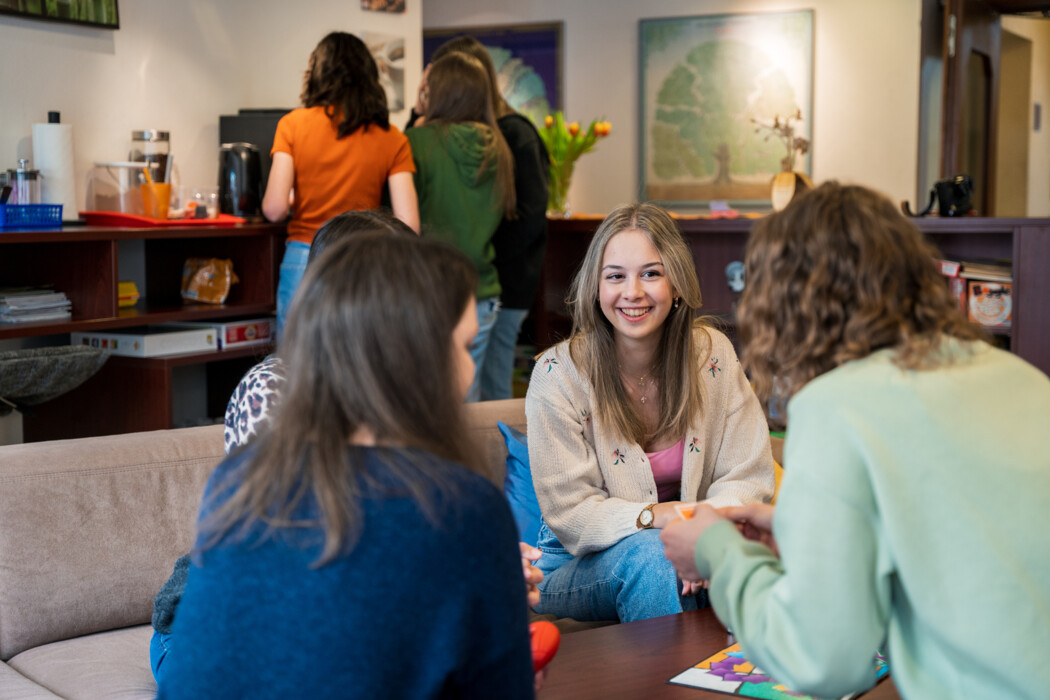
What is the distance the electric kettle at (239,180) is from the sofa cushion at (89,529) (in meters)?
1.76

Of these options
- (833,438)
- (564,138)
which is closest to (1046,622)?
(833,438)

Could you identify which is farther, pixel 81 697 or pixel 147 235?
pixel 147 235

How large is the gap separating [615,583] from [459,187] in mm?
2010

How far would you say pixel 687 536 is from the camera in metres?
1.27

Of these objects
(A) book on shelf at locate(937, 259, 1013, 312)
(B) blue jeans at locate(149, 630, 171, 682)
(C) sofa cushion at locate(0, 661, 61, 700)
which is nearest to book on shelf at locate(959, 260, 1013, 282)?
(A) book on shelf at locate(937, 259, 1013, 312)

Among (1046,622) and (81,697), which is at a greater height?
(1046,622)

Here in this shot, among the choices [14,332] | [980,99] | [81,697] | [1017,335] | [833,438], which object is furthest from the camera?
[980,99]

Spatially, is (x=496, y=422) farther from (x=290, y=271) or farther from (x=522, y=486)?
(x=290, y=271)

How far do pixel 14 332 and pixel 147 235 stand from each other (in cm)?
57

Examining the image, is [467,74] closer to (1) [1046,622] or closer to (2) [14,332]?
(2) [14,332]

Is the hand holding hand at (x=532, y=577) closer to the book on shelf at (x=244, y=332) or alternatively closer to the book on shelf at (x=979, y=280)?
the book on shelf at (x=244, y=332)

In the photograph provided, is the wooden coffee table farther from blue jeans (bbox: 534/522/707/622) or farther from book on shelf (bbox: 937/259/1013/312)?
book on shelf (bbox: 937/259/1013/312)

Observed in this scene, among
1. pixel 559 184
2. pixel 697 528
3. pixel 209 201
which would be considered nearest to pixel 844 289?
pixel 697 528

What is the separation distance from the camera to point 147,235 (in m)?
3.43
